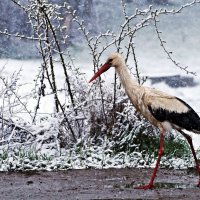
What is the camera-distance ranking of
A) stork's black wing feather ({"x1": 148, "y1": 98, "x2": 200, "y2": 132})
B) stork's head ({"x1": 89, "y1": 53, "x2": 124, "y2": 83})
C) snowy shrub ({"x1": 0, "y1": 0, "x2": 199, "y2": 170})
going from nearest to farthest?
1. stork's black wing feather ({"x1": 148, "y1": 98, "x2": 200, "y2": 132})
2. stork's head ({"x1": 89, "y1": 53, "x2": 124, "y2": 83})
3. snowy shrub ({"x1": 0, "y1": 0, "x2": 199, "y2": 170})

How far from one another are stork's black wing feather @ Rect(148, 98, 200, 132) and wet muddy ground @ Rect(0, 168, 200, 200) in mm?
646

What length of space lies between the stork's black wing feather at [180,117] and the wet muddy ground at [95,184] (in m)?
0.65

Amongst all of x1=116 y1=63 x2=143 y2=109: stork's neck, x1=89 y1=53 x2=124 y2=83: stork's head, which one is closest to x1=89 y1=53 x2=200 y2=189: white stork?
x1=116 y1=63 x2=143 y2=109: stork's neck

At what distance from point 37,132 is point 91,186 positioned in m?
2.43

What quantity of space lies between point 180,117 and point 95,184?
1195mm

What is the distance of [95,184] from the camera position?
830cm

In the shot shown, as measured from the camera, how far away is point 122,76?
855cm

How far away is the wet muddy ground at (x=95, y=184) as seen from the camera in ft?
24.8

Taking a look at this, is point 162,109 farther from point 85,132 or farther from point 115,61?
point 85,132

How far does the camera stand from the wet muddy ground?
7547mm

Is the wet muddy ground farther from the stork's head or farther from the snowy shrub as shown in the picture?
the stork's head

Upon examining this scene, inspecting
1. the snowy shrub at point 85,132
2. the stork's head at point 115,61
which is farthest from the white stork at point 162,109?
the snowy shrub at point 85,132

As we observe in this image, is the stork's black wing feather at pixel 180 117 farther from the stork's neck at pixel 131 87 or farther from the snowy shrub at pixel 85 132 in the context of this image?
the snowy shrub at pixel 85 132

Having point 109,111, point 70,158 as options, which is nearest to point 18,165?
point 70,158
